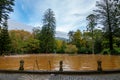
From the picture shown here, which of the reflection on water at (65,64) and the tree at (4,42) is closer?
the reflection on water at (65,64)

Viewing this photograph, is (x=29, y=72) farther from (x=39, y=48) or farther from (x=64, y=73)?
(x=39, y=48)

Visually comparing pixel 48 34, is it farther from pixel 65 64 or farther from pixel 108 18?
pixel 65 64

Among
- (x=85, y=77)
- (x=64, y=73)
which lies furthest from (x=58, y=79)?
(x=85, y=77)

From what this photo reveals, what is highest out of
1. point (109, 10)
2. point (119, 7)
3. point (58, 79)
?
point (109, 10)

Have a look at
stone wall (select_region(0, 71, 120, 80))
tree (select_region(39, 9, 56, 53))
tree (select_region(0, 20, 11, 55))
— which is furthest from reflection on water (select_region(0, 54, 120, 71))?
tree (select_region(39, 9, 56, 53))

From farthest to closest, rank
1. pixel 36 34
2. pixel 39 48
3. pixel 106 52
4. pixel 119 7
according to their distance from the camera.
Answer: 1. pixel 36 34
2. pixel 39 48
3. pixel 106 52
4. pixel 119 7

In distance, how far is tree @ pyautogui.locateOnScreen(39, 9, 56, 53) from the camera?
74750 mm

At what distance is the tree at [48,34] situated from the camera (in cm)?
7475

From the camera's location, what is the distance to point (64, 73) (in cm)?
1334

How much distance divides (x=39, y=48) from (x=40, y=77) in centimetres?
6237

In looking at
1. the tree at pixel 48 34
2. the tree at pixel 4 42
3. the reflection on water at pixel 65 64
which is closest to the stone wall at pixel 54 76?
the reflection on water at pixel 65 64

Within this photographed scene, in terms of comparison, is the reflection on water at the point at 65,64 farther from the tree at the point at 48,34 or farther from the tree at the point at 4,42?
the tree at the point at 48,34

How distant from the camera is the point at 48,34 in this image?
7638 centimetres

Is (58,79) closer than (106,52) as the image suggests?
Yes
